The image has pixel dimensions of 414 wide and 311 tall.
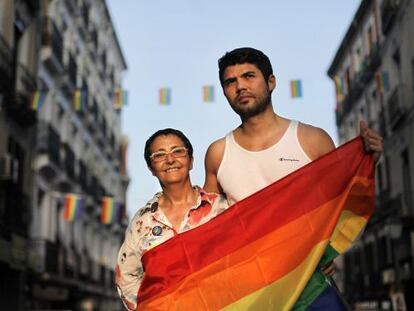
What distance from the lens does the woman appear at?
12.6ft

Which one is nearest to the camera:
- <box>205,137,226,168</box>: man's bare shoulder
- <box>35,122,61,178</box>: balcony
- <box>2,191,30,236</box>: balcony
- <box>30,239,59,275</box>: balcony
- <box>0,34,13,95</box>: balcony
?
<box>205,137,226,168</box>: man's bare shoulder

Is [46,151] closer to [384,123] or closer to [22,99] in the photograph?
[22,99]

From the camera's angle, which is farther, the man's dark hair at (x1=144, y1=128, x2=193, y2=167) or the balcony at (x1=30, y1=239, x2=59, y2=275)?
the balcony at (x1=30, y1=239, x2=59, y2=275)

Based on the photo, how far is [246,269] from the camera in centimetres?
355

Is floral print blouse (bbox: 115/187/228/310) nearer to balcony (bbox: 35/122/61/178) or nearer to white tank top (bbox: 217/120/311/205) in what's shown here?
white tank top (bbox: 217/120/311/205)

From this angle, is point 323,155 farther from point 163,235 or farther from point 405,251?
point 405,251

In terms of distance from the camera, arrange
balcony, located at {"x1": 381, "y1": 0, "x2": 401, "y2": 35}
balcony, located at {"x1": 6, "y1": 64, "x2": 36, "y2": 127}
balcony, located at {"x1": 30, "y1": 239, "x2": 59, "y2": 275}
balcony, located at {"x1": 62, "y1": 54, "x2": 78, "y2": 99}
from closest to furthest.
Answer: balcony, located at {"x1": 6, "y1": 64, "x2": 36, "y2": 127}
balcony, located at {"x1": 30, "y1": 239, "x2": 59, "y2": 275}
balcony, located at {"x1": 381, "y1": 0, "x2": 401, "y2": 35}
balcony, located at {"x1": 62, "y1": 54, "x2": 78, "y2": 99}

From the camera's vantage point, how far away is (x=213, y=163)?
4176mm

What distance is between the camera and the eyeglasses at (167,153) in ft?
12.9

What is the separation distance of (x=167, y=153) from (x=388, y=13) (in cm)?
2582

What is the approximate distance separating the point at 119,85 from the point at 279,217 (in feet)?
159

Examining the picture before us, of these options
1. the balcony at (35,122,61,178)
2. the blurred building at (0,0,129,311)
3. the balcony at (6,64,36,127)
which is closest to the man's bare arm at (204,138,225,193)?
the blurred building at (0,0,129,311)

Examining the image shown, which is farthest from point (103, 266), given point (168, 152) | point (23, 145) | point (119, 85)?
point (168, 152)

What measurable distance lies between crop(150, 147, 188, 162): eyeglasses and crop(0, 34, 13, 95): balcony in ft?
54.5
